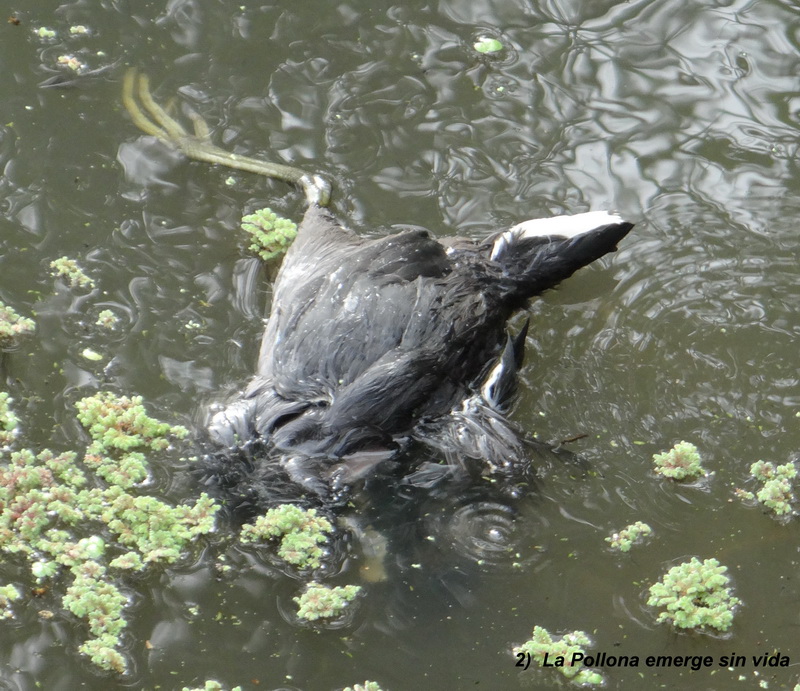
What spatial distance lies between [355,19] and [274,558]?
358cm

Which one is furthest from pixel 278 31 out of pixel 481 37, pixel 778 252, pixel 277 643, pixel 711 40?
pixel 277 643

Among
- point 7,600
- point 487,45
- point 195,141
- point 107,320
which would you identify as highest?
point 487,45

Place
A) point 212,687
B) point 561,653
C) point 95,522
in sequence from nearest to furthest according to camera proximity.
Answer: point 212,687
point 561,653
point 95,522

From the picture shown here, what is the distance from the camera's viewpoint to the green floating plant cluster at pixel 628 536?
3.63 m

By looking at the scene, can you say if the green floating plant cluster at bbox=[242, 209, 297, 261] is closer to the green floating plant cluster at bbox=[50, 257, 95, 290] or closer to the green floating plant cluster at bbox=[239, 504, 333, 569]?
the green floating plant cluster at bbox=[50, 257, 95, 290]

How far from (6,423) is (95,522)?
0.64m

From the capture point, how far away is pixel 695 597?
11.2 feet

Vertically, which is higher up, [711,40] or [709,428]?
[711,40]

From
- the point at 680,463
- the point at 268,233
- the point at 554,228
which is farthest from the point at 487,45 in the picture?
the point at 680,463

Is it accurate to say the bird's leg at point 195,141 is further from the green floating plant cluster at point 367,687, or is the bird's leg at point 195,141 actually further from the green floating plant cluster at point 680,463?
the green floating plant cluster at point 367,687

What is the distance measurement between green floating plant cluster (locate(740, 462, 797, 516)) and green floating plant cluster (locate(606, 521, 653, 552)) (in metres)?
0.49

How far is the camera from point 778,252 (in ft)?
15.4

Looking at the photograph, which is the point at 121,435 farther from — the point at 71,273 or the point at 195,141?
the point at 195,141

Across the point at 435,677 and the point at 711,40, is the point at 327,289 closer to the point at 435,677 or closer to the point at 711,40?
the point at 435,677
